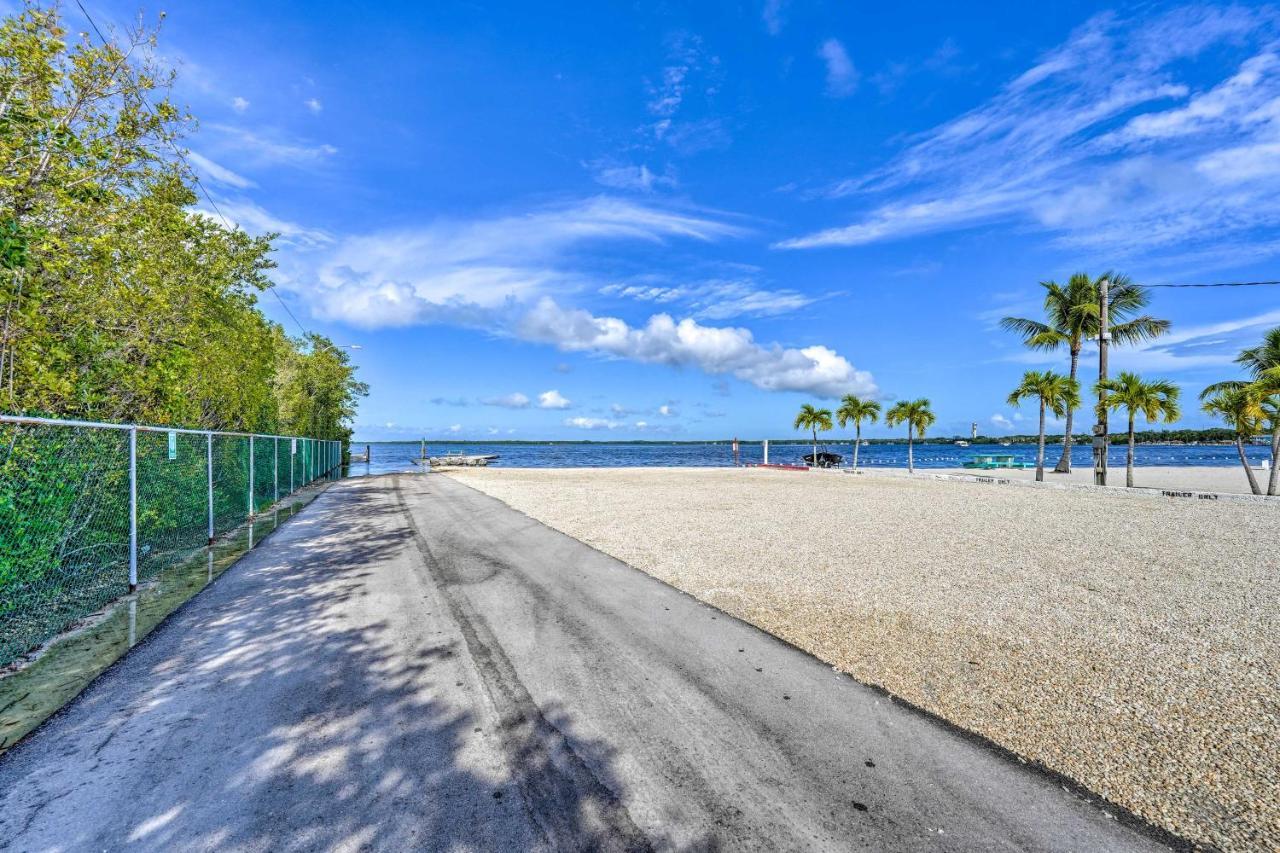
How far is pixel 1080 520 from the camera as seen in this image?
12461mm

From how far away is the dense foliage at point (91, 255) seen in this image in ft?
16.1

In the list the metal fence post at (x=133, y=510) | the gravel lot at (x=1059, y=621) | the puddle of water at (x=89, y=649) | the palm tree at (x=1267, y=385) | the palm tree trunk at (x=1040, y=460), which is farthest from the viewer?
the palm tree trunk at (x=1040, y=460)

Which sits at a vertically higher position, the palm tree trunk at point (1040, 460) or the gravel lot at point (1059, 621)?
the palm tree trunk at point (1040, 460)

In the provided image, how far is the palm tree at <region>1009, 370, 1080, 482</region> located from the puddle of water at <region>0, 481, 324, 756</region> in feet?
110

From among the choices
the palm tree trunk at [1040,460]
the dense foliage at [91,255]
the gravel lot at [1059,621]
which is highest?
the dense foliage at [91,255]

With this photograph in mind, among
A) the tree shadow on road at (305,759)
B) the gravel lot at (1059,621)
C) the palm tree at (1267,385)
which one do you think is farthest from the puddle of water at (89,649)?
the palm tree at (1267,385)

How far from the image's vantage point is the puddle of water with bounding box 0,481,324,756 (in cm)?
351

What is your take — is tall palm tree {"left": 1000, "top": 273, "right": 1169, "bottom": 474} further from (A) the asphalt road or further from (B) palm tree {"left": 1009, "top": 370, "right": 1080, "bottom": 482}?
(A) the asphalt road

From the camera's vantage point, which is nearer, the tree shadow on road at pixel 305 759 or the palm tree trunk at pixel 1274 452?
the tree shadow on road at pixel 305 759

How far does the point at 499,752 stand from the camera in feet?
10.3

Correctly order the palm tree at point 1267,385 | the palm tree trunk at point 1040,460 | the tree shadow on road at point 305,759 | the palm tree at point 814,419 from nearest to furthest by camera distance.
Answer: the tree shadow on road at point 305,759, the palm tree at point 1267,385, the palm tree trunk at point 1040,460, the palm tree at point 814,419

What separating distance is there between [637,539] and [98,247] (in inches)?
331

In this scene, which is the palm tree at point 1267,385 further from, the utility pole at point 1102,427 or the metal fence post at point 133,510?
the metal fence post at point 133,510

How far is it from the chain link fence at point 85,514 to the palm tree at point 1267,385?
27345 millimetres
